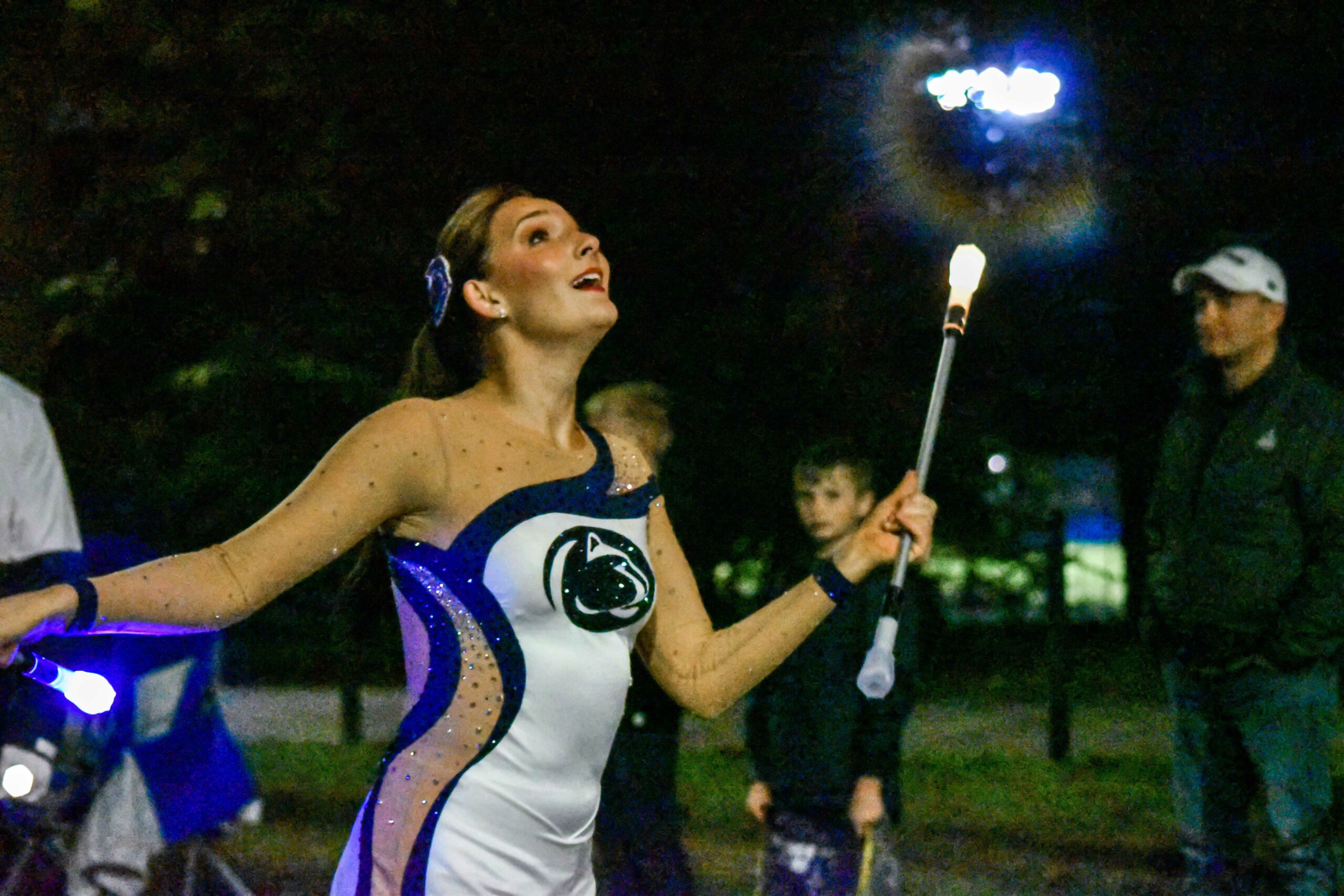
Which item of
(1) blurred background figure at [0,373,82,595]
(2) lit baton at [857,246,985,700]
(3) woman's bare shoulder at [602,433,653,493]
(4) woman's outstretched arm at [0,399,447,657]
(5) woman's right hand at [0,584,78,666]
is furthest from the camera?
(1) blurred background figure at [0,373,82,595]

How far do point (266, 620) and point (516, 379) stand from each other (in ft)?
23.7

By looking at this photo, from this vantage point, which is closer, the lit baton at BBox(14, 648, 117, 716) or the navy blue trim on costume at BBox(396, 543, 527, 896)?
the lit baton at BBox(14, 648, 117, 716)

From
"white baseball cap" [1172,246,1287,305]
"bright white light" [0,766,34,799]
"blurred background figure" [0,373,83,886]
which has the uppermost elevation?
"white baseball cap" [1172,246,1287,305]

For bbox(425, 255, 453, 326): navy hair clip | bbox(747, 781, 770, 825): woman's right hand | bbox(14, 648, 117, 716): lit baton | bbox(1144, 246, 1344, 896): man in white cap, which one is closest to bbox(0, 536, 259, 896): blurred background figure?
bbox(747, 781, 770, 825): woman's right hand

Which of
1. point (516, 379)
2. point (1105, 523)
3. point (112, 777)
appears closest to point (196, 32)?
point (112, 777)

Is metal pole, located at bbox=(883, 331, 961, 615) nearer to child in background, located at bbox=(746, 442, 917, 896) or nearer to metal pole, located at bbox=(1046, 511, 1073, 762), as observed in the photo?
child in background, located at bbox=(746, 442, 917, 896)

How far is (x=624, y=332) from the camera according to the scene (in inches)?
282

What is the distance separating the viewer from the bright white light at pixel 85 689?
220cm

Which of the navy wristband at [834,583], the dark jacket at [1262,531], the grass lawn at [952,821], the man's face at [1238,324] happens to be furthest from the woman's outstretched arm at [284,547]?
the grass lawn at [952,821]

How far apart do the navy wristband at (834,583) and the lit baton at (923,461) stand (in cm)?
7

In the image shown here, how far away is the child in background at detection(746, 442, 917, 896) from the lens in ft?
16.1

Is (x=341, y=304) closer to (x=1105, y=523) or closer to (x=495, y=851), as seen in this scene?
(x=495, y=851)

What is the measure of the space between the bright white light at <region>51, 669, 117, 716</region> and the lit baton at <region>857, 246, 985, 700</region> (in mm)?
1078

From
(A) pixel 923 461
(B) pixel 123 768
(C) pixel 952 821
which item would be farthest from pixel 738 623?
(C) pixel 952 821
